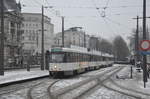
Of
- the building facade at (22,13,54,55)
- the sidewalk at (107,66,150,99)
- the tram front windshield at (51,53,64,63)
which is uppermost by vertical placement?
the building facade at (22,13,54,55)

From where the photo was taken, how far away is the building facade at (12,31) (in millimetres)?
61925

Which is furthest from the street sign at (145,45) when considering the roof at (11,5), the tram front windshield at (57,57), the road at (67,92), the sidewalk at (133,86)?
the roof at (11,5)

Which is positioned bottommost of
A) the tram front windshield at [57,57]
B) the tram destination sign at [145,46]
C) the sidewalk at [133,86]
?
the sidewalk at [133,86]

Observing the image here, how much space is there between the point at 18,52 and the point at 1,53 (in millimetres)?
40139

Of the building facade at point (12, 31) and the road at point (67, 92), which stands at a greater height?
the building facade at point (12, 31)

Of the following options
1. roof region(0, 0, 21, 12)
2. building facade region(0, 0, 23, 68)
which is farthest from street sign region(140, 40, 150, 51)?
roof region(0, 0, 21, 12)

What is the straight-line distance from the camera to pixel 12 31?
66688mm

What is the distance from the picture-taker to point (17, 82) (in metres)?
21.1

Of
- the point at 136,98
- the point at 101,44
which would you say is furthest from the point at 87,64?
the point at 101,44

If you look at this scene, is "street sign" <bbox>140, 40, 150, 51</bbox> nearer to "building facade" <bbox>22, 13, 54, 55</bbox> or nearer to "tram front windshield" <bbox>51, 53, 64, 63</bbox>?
"tram front windshield" <bbox>51, 53, 64, 63</bbox>

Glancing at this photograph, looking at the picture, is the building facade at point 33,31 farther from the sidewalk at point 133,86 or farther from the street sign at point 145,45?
the street sign at point 145,45

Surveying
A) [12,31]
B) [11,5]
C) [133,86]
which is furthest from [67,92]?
[11,5]

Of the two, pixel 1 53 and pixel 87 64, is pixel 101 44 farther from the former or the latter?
pixel 1 53

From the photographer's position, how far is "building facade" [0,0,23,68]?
61925mm
